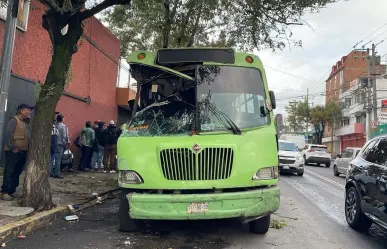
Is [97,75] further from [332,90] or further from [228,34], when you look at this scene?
[332,90]

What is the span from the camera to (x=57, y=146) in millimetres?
10445

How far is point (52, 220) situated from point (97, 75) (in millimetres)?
10575

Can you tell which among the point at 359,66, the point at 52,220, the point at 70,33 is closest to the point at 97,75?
the point at 70,33

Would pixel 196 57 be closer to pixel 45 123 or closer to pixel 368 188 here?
pixel 45 123

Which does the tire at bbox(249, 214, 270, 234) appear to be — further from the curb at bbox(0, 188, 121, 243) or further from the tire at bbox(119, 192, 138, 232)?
the curb at bbox(0, 188, 121, 243)

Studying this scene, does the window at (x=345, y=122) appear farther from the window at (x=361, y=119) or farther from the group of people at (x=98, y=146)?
the group of people at (x=98, y=146)

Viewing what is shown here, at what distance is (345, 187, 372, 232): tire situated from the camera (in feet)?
21.0

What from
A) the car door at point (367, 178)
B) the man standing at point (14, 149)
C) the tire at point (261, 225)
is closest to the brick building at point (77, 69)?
the man standing at point (14, 149)

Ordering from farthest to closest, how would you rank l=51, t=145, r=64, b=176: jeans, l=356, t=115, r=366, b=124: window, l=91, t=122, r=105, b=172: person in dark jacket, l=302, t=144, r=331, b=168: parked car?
1. l=356, t=115, r=366, b=124: window
2. l=302, t=144, r=331, b=168: parked car
3. l=91, t=122, r=105, b=172: person in dark jacket
4. l=51, t=145, r=64, b=176: jeans

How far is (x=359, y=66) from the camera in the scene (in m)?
53.0

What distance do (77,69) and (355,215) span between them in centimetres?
1090

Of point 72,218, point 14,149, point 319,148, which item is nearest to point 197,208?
point 72,218

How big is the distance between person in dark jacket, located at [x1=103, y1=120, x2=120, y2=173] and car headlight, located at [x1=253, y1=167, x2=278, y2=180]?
895cm

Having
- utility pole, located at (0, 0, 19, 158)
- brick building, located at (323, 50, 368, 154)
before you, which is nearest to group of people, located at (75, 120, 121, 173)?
utility pole, located at (0, 0, 19, 158)
